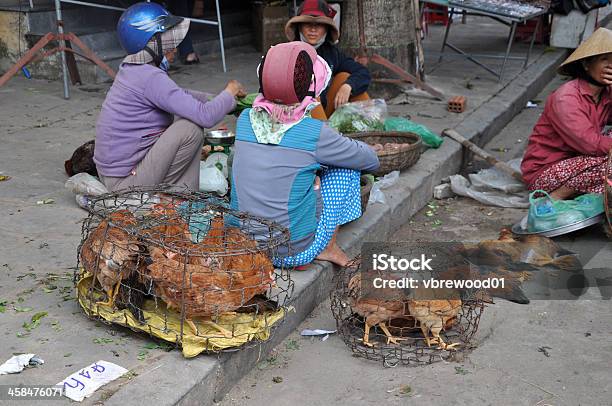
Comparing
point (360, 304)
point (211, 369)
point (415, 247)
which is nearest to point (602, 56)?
point (415, 247)

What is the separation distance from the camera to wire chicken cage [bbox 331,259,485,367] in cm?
349

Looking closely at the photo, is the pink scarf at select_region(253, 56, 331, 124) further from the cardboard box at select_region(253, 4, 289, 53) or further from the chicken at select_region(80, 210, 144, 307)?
the cardboard box at select_region(253, 4, 289, 53)

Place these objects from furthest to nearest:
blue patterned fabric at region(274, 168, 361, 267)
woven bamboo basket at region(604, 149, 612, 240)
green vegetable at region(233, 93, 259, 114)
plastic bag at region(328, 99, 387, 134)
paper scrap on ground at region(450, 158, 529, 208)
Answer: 1. plastic bag at region(328, 99, 387, 134)
2. paper scrap on ground at region(450, 158, 529, 208)
3. green vegetable at region(233, 93, 259, 114)
4. woven bamboo basket at region(604, 149, 612, 240)
5. blue patterned fabric at region(274, 168, 361, 267)

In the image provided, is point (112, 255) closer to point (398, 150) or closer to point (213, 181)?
point (213, 181)

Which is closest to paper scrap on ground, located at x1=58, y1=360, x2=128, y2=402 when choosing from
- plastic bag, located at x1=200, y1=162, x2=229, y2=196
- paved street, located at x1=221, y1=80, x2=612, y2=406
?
paved street, located at x1=221, y1=80, x2=612, y2=406

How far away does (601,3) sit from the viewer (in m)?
10.1

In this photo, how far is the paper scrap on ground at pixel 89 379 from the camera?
2.76 meters

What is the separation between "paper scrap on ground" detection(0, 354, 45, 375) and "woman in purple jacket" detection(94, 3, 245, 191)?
1.67 meters

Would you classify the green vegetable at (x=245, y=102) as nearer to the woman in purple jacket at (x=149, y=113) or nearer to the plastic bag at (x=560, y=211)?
the woman in purple jacket at (x=149, y=113)

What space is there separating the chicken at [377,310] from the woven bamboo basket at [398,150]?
1898 millimetres

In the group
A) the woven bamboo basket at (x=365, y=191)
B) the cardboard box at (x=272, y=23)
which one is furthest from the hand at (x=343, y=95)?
the cardboard box at (x=272, y=23)

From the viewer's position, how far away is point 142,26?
14.1 feet

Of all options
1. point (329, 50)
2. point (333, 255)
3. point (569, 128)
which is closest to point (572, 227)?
point (569, 128)

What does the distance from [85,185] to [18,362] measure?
1.83 metres
